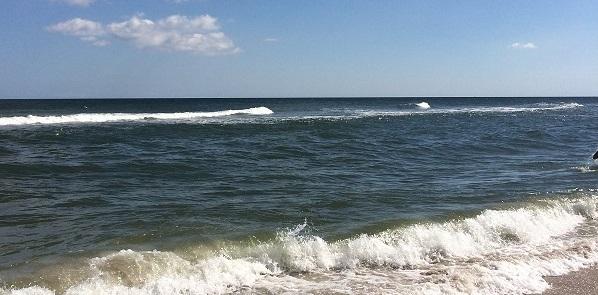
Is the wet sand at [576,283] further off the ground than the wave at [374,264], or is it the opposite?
the wave at [374,264]

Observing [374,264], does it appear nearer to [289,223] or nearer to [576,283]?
[289,223]

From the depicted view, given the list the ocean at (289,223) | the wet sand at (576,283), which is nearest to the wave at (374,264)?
the ocean at (289,223)

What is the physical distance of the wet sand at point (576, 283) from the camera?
661 centimetres

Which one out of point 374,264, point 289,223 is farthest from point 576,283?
point 289,223

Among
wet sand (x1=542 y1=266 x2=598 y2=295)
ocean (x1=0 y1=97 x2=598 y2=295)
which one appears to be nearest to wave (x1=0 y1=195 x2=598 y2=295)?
ocean (x1=0 y1=97 x2=598 y2=295)

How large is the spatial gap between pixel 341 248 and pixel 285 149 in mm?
12934

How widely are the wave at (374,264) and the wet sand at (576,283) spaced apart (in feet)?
0.49

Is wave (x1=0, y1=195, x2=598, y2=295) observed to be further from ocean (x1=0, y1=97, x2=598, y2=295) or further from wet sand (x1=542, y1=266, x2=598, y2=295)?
wet sand (x1=542, y1=266, x2=598, y2=295)

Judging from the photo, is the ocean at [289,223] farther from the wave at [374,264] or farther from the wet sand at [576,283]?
the wet sand at [576,283]

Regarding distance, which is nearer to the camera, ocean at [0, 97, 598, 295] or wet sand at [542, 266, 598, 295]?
wet sand at [542, 266, 598, 295]

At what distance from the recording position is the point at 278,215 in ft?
33.1

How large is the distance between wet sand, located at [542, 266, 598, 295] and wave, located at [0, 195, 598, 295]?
0.15m

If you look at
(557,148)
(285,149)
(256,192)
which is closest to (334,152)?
(285,149)

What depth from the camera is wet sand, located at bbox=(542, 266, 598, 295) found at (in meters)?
6.61
